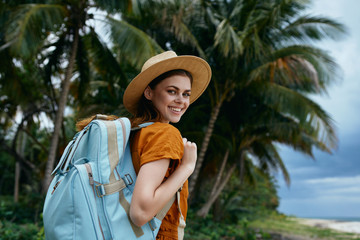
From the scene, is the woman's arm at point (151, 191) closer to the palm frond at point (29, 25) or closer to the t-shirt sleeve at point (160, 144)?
the t-shirt sleeve at point (160, 144)

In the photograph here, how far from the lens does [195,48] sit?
31.3 feet

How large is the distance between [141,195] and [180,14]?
8166 mm

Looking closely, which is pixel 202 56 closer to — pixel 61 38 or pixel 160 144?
pixel 61 38

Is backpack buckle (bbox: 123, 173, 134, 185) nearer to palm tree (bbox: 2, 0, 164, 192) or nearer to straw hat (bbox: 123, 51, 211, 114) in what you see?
straw hat (bbox: 123, 51, 211, 114)

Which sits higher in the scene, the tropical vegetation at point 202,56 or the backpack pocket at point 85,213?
the tropical vegetation at point 202,56

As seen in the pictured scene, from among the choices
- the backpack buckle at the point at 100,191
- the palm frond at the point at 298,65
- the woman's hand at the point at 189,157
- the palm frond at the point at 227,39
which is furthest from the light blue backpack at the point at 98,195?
the palm frond at the point at 298,65

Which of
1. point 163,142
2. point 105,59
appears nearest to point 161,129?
point 163,142

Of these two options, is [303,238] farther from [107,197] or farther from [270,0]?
[107,197]

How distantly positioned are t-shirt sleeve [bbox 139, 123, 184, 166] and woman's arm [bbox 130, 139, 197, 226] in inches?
0.9

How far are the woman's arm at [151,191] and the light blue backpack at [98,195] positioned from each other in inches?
2.0

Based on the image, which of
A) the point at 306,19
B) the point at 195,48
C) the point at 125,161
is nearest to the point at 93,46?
the point at 195,48

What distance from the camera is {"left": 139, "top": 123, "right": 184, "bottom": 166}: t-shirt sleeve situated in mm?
1204

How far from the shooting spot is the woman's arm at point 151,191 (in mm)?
1156

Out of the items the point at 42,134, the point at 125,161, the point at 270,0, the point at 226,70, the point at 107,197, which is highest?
the point at 270,0
